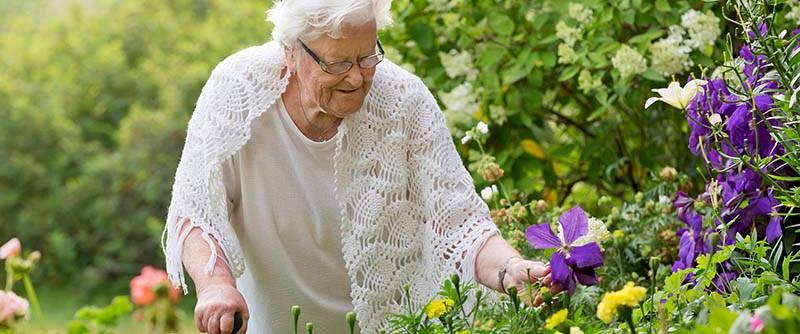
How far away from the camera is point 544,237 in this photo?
60.8 inches

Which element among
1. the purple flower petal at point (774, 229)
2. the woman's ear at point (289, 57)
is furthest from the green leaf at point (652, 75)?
the woman's ear at point (289, 57)

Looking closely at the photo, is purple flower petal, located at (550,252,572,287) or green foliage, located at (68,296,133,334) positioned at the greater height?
green foliage, located at (68,296,133,334)

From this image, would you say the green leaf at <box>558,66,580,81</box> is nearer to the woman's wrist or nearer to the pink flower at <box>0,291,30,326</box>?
the woman's wrist

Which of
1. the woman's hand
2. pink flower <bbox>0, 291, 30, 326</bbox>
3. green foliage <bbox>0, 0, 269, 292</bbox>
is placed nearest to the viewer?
pink flower <bbox>0, 291, 30, 326</bbox>

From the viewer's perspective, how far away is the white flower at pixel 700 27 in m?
2.79

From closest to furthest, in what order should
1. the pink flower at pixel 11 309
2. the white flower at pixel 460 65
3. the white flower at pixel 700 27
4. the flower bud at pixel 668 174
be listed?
the pink flower at pixel 11 309
the flower bud at pixel 668 174
the white flower at pixel 700 27
the white flower at pixel 460 65

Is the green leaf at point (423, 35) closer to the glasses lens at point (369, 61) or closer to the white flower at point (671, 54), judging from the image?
the white flower at point (671, 54)

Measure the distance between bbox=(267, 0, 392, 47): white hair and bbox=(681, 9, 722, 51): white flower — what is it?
3.48ft

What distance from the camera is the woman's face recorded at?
2.04m

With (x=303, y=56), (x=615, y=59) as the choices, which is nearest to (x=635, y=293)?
(x=303, y=56)

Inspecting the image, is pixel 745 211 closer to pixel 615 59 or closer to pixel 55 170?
pixel 615 59

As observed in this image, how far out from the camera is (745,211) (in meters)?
1.92

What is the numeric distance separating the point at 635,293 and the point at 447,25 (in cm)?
227

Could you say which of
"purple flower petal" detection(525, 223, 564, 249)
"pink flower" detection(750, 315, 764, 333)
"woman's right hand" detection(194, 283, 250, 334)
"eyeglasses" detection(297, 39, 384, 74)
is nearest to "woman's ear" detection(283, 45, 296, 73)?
"eyeglasses" detection(297, 39, 384, 74)
